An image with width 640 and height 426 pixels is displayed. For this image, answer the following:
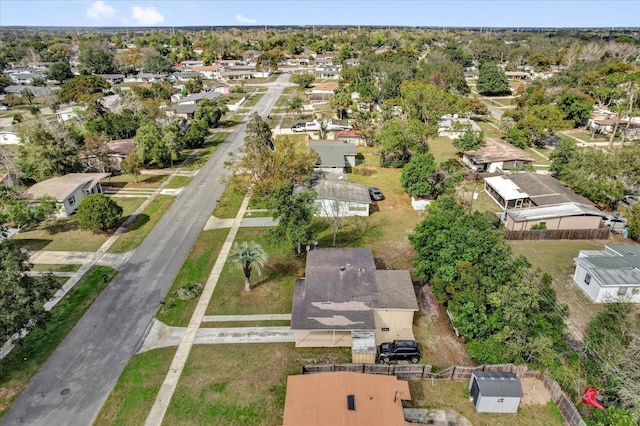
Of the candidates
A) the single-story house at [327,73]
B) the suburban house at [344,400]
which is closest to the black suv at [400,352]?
the suburban house at [344,400]

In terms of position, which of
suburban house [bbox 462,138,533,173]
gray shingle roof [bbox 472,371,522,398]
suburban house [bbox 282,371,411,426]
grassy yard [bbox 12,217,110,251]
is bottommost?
grassy yard [bbox 12,217,110,251]

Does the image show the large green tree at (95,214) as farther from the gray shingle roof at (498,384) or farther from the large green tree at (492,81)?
the large green tree at (492,81)

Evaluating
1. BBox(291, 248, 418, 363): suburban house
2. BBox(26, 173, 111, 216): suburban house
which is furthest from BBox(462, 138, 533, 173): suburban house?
BBox(26, 173, 111, 216): suburban house

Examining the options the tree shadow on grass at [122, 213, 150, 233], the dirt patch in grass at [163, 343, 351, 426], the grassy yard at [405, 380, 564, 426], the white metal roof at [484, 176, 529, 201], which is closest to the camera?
the grassy yard at [405, 380, 564, 426]

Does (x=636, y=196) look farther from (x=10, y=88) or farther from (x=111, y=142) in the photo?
(x=10, y=88)

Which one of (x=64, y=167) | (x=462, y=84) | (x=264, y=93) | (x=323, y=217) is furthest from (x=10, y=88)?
(x=462, y=84)

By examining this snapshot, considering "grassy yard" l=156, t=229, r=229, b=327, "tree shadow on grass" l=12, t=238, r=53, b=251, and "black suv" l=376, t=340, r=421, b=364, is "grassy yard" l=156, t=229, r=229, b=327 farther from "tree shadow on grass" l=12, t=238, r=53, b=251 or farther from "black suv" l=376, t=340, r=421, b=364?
"tree shadow on grass" l=12, t=238, r=53, b=251

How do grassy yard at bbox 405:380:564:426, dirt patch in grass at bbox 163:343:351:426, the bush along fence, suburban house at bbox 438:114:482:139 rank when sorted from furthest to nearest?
suburban house at bbox 438:114:482:139 < the bush along fence < dirt patch in grass at bbox 163:343:351:426 < grassy yard at bbox 405:380:564:426
